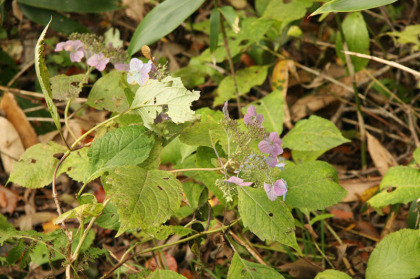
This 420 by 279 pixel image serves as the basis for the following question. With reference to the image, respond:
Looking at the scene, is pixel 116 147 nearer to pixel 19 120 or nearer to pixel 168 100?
pixel 168 100

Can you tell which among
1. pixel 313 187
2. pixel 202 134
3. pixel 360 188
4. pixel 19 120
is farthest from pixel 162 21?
pixel 360 188

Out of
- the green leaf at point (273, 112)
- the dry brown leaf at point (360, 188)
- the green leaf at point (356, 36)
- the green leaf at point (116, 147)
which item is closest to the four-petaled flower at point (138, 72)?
the green leaf at point (116, 147)

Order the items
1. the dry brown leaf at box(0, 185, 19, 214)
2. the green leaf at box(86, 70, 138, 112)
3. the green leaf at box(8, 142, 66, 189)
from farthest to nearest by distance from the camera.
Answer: the dry brown leaf at box(0, 185, 19, 214) → the green leaf at box(86, 70, 138, 112) → the green leaf at box(8, 142, 66, 189)

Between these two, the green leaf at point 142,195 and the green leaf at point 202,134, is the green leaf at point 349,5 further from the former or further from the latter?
the green leaf at point 142,195

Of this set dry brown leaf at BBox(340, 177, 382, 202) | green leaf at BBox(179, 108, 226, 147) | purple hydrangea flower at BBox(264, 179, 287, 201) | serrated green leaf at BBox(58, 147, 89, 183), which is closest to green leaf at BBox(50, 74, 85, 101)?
serrated green leaf at BBox(58, 147, 89, 183)

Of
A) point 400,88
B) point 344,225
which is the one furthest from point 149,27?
point 400,88

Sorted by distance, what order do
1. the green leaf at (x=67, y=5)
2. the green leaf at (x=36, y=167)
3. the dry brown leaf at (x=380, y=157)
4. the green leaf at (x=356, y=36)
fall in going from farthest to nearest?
1. the green leaf at (x=67, y=5)
2. the dry brown leaf at (x=380, y=157)
3. the green leaf at (x=356, y=36)
4. the green leaf at (x=36, y=167)

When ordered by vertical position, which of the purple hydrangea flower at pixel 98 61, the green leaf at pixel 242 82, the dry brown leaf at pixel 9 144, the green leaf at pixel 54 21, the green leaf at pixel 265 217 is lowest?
the dry brown leaf at pixel 9 144

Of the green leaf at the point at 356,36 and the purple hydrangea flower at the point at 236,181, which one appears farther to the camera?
the green leaf at the point at 356,36

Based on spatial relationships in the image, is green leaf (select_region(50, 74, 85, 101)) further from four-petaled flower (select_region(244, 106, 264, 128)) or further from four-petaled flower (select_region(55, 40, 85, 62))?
four-petaled flower (select_region(244, 106, 264, 128))
